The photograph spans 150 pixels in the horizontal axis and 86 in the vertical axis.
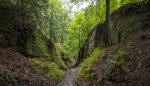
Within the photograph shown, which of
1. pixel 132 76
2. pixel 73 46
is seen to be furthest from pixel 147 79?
pixel 73 46

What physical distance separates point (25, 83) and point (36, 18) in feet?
21.6

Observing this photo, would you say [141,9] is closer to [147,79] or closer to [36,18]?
[147,79]

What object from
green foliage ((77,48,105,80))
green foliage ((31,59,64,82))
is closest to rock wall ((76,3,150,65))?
green foliage ((77,48,105,80))

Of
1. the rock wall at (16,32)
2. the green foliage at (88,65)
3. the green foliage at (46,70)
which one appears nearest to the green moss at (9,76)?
the green foliage at (46,70)

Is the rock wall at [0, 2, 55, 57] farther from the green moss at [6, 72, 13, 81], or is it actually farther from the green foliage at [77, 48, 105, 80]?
the green foliage at [77, 48, 105, 80]

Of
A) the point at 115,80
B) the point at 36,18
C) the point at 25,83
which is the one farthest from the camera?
the point at 36,18

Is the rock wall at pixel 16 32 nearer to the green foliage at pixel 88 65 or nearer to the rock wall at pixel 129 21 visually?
the green foliage at pixel 88 65

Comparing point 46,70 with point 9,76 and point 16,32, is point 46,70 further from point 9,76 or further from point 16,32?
point 16,32

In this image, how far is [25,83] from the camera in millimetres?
5340

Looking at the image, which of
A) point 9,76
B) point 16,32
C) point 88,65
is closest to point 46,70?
point 9,76

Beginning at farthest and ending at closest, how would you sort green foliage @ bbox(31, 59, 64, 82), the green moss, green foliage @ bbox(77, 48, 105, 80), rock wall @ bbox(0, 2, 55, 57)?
1. rock wall @ bbox(0, 2, 55, 57)
2. green foliage @ bbox(31, 59, 64, 82)
3. green foliage @ bbox(77, 48, 105, 80)
4. the green moss

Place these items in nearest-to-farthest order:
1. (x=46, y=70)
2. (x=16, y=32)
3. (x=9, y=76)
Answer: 1. (x=9, y=76)
2. (x=46, y=70)
3. (x=16, y=32)

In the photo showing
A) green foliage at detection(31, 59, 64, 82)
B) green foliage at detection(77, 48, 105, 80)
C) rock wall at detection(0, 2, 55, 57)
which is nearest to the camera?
green foliage at detection(77, 48, 105, 80)

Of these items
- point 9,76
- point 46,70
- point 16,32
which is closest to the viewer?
point 9,76
